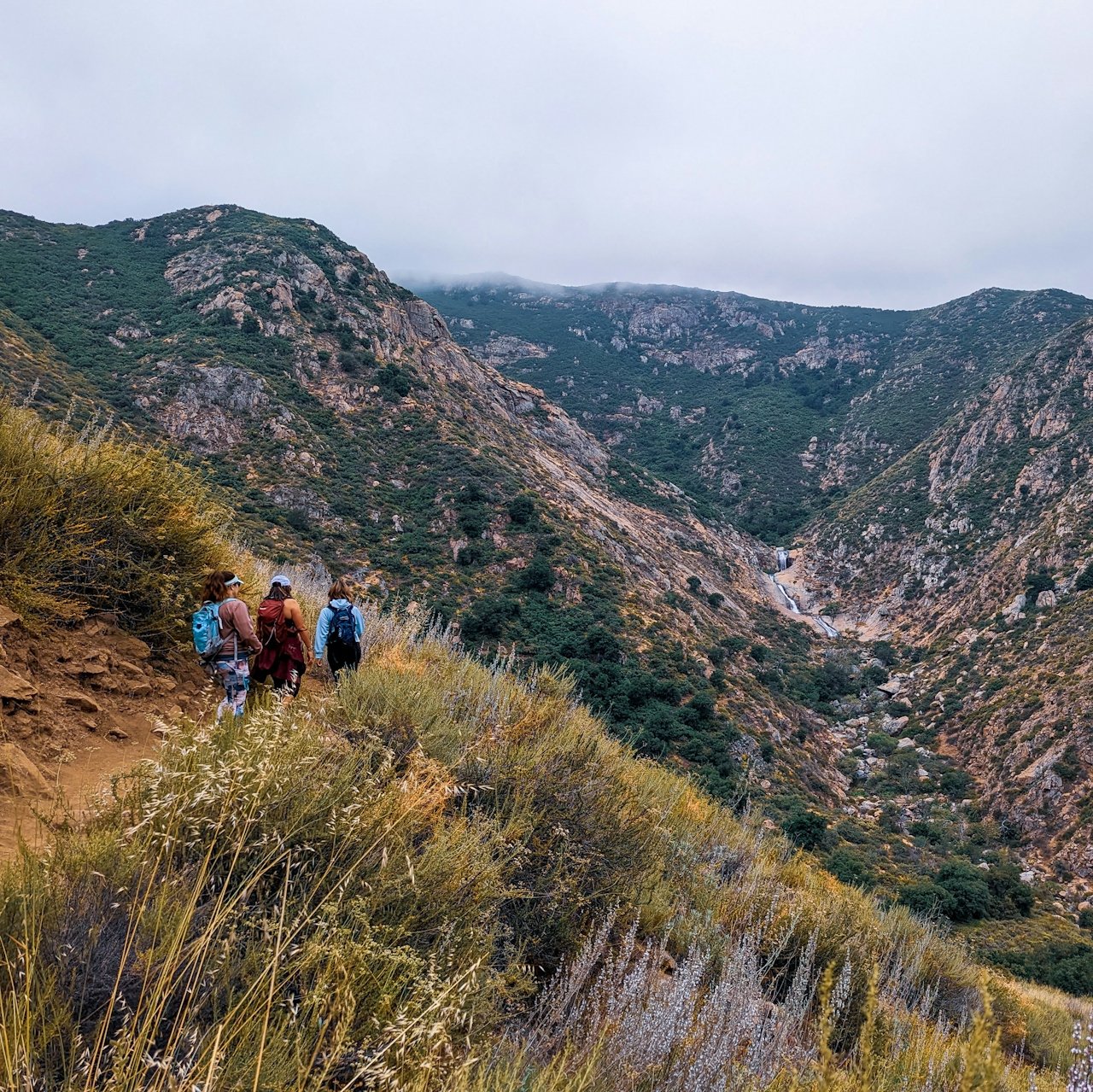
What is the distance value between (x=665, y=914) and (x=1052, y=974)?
60.5ft

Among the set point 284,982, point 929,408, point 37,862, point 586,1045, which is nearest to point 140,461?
point 37,862

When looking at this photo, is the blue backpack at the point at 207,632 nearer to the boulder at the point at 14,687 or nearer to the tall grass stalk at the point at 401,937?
the boulder at the point at 14,687

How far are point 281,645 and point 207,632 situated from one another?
60cm

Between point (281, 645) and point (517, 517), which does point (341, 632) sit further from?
point (517, 517)

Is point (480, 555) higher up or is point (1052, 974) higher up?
point (480, 555)

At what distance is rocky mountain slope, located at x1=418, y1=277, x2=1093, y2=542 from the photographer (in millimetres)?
73188

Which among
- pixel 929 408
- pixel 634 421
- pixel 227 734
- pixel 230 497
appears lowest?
pixel 230 497

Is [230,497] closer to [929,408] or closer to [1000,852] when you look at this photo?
[1000,852]

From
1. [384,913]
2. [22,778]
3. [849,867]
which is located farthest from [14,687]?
[849,867]

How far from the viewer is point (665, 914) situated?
3.40 m

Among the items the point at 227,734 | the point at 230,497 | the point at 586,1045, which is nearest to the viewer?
the point at 586,1045

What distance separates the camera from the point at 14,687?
3.30 m

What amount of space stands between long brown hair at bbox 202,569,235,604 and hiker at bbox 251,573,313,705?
14.8 inches

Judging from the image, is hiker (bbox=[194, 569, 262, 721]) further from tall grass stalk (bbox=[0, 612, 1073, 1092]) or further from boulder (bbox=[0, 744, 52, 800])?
boulder (bbox=[0, 744, 52, 800])
